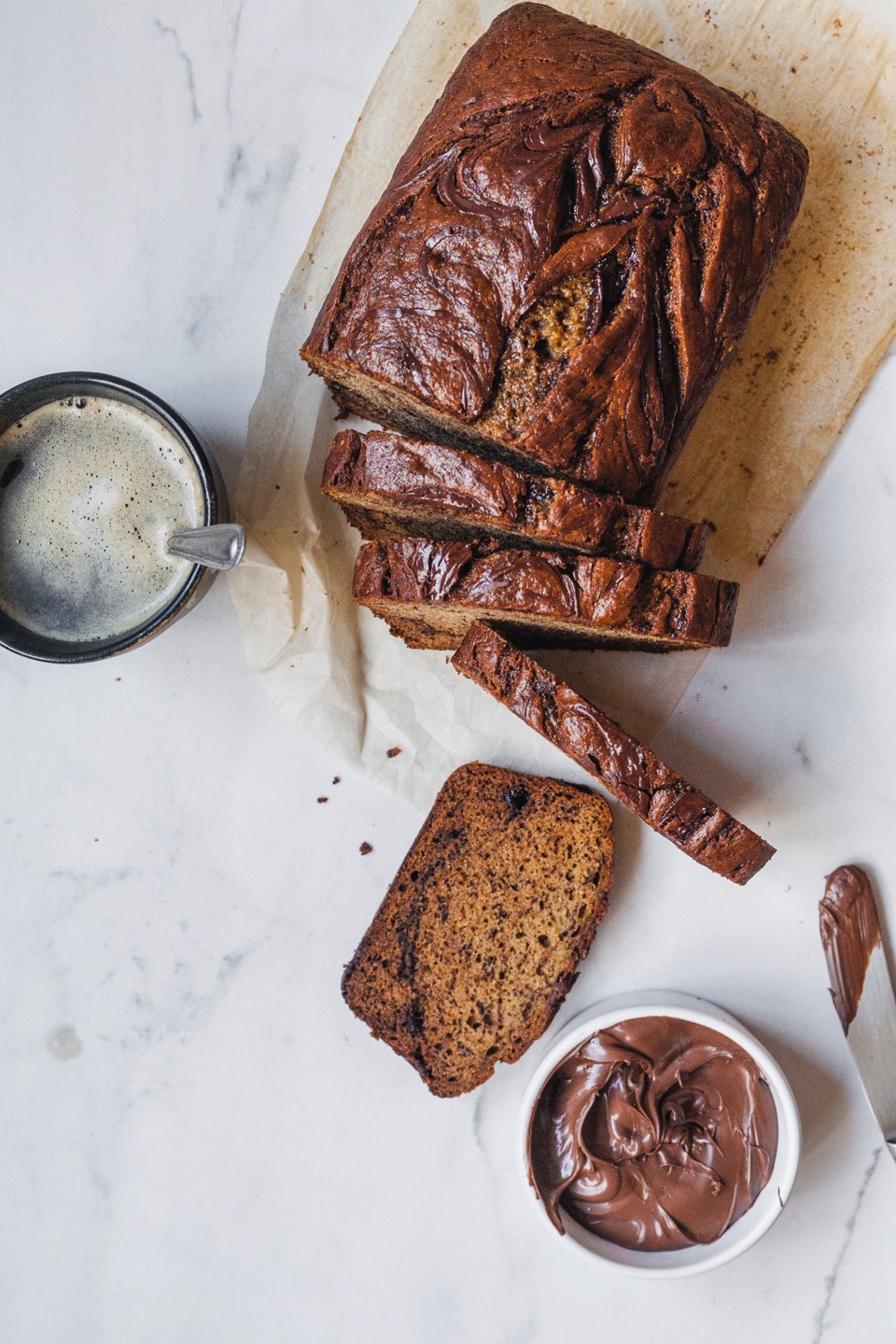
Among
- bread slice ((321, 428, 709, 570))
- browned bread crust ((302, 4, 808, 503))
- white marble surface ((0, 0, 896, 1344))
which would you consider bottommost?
white marble surface ((0, 0, 896, 1344))

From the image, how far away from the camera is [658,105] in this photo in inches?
84.0

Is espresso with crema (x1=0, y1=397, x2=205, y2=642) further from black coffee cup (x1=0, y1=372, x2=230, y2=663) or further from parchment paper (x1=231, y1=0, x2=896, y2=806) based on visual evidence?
parchment paper (x1=231, y1=0, x2=896, y2=806)

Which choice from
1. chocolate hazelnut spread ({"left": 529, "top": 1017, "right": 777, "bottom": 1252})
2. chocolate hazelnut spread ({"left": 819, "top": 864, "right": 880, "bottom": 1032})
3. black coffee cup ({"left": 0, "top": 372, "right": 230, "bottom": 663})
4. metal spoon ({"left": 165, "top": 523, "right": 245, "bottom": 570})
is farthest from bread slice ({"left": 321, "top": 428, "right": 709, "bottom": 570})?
chocolate hazelnut spread ({"left": 529, "top": 1017, "right": 777, "bottom": 1252})

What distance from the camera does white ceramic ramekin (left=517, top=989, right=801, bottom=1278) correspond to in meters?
2.55

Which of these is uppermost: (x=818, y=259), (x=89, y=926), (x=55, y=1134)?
(x=818, y=259)

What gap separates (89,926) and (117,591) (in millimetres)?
1086

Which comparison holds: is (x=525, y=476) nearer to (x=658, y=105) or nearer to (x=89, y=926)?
(x=658, y=105)

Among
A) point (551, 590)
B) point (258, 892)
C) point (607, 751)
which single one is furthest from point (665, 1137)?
point (551, 590)

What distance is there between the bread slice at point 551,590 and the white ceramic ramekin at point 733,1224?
101 cm

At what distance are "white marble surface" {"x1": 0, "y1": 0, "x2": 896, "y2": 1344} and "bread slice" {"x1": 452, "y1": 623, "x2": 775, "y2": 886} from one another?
0.40 m

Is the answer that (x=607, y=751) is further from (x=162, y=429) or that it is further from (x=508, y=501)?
(x=162, y=429)

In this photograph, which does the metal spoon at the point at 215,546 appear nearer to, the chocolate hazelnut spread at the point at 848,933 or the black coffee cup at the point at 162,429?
the black coffee cup at the point at 162,429

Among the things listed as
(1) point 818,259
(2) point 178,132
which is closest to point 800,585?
(1) point 818,259

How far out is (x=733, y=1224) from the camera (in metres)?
2.62
